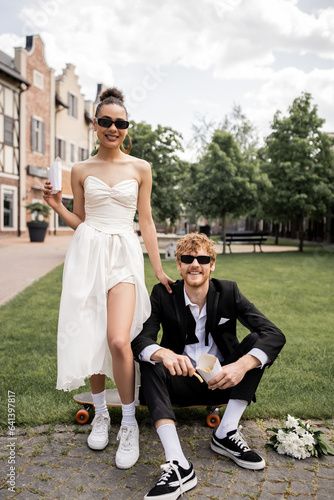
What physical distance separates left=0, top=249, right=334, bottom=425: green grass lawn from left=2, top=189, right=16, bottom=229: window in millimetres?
16506

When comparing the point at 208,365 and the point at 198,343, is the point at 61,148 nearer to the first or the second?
the point at 198,343

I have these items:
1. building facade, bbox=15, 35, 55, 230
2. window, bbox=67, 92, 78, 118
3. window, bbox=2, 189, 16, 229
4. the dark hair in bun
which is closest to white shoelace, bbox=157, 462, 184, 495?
the dark hair in bun

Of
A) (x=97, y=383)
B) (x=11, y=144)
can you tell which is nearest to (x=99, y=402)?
(x=97, y=383)

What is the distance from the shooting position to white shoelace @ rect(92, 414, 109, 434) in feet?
10.4

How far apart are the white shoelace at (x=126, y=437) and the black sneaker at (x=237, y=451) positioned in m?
0.55

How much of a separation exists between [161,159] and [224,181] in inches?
190

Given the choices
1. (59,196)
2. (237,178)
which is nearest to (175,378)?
(59,196)

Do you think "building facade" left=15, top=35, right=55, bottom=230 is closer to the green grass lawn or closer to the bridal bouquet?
the green grass lawn

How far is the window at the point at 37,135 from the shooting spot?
28.9 meters

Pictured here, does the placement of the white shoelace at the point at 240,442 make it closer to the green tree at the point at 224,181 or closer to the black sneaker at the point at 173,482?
the black sneaker at the point at 173,482

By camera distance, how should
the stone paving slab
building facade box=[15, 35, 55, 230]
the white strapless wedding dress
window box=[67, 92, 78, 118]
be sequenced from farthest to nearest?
1. window box=[67, 92, 78, 118]
2. building facade box=[15, 35, 55, 230]
3. the white strapless wedding dress
4. the stone paving slab

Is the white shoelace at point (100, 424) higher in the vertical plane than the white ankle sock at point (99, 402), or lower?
lower

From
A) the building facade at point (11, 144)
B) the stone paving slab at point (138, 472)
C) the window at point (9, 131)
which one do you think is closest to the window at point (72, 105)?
the building facade at point (11, 144)

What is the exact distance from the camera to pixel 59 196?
3.20m
